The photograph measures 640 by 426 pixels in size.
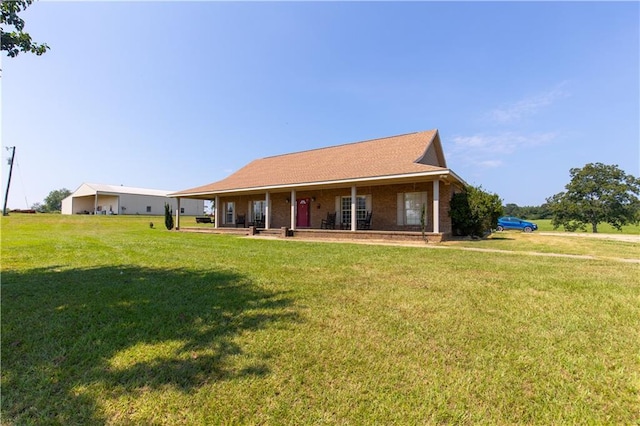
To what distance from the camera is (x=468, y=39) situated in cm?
1330

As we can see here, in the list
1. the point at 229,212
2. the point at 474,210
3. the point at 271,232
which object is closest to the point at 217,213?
the point at 229,212

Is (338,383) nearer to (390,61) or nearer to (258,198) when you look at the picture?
(390,61)

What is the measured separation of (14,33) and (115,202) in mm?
45172

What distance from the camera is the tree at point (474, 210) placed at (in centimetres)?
1332

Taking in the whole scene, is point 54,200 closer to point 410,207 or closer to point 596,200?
point 410,207

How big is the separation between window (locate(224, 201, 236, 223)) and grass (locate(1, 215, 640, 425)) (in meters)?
17.2

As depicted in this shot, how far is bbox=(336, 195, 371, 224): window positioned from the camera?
16297mm

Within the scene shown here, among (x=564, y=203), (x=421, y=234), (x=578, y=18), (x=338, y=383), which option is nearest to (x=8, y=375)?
(x=338, y=383)

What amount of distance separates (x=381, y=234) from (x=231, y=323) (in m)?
10.7

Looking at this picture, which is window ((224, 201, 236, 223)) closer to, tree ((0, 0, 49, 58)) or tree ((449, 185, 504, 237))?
tree ((449, 185, 504, 237))

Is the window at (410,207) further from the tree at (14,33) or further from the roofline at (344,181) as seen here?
the tree at (14,33)

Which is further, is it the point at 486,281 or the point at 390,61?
the point at 390,61

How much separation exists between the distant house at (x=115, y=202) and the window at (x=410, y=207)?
36.4 m

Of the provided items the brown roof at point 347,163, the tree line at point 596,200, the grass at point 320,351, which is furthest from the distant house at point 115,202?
the tree line at point 596,200
